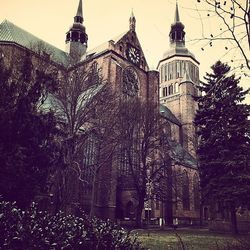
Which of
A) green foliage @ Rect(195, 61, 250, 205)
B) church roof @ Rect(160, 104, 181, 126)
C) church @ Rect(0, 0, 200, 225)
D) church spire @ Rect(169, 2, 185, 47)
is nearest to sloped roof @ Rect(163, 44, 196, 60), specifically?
church @ Rect(0, 0, 200, 225)

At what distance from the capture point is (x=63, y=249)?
5.39 meters

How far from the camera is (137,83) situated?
3200 cm

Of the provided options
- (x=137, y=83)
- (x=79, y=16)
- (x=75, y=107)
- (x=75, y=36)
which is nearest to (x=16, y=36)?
(x=75, y=36)

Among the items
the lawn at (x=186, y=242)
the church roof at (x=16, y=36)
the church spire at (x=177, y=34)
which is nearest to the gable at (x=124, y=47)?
the church roof at (x=16, y=36)

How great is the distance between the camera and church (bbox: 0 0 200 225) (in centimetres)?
2411

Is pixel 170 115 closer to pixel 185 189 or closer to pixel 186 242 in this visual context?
pixel 185 189

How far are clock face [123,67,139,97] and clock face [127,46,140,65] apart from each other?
1.27 meters

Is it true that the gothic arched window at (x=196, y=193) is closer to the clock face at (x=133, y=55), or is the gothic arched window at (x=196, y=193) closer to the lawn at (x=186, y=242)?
the clock face at (x=133, y=55)

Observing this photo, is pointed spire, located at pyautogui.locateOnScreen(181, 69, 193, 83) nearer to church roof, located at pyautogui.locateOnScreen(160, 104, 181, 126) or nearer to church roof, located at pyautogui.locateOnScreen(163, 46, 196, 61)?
church roof, located at pyautogui.locateOnScreen(163, 46, 196, 61)

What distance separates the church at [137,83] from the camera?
24109 mm

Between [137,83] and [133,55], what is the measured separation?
325 cm

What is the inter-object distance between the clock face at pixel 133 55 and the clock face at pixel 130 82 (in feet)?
4.16

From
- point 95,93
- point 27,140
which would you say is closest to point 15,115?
point 27,140

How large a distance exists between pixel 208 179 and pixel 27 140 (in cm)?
1297
